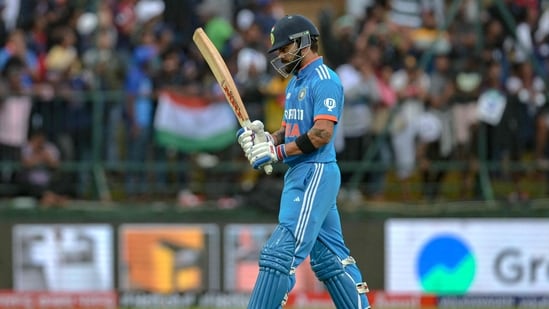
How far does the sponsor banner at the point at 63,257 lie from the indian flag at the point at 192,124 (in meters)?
1.43

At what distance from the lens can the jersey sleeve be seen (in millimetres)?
8609

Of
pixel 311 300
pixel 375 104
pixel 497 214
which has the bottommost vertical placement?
pixel 311 300

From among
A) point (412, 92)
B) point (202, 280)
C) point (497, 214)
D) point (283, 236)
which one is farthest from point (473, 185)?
point (283, 236)

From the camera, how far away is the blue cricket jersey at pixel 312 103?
28.4 ft

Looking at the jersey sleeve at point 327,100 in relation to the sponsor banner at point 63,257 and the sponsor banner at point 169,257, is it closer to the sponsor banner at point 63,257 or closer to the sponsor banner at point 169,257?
the sponsor banner at point 169,257

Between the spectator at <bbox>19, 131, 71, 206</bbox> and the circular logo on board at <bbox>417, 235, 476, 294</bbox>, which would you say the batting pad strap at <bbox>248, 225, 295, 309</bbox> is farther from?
the spectator at <bbox>19, 131, 71, 206</bbox>

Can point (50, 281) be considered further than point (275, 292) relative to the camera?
Yes

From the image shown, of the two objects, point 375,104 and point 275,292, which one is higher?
point 375,104

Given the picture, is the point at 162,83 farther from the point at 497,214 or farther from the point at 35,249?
the point at 497,214

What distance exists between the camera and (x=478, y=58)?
15336 mm

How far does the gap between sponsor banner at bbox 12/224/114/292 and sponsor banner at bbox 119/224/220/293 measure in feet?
0.76

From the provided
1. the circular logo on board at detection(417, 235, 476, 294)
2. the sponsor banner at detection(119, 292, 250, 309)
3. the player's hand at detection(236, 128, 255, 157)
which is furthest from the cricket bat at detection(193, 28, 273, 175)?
the circular logo on board at detection(417, 235, 476, 294)

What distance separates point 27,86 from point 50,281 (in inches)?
98.5

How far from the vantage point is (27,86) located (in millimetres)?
14906
